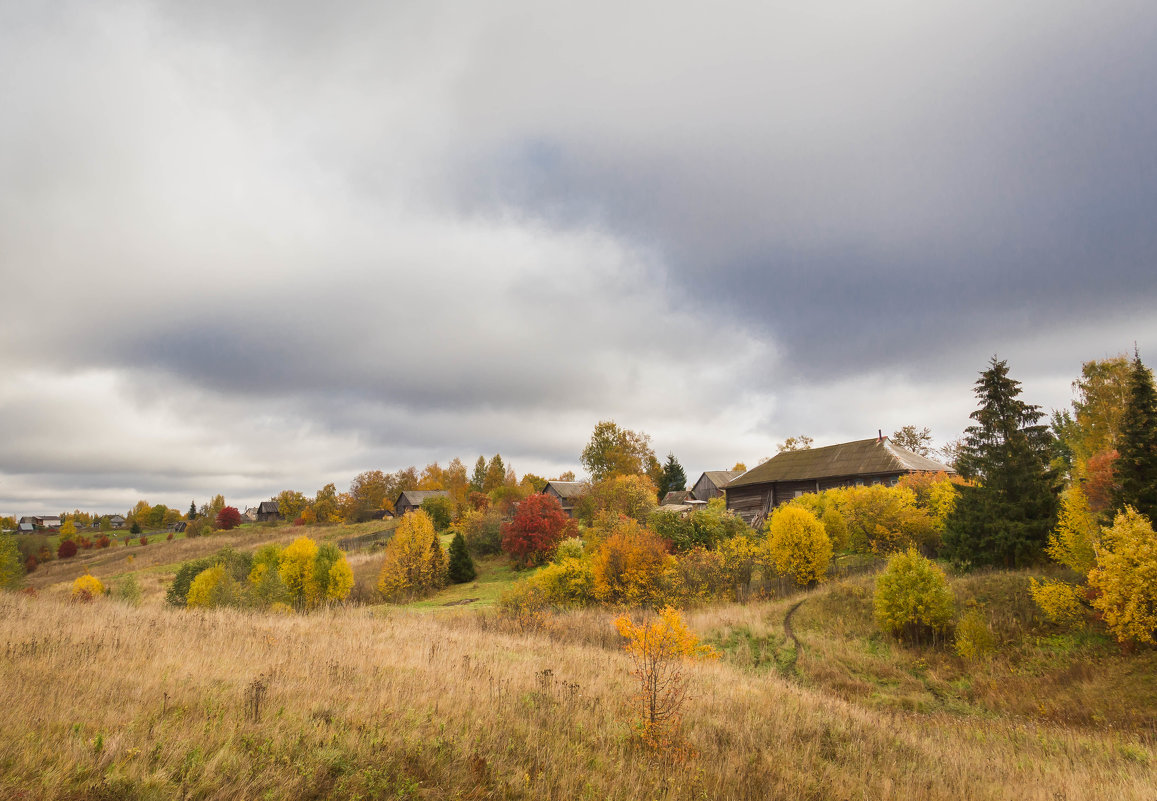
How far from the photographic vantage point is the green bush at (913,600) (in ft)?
59.1

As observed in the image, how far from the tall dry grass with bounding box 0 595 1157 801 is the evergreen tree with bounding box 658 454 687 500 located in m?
72.8

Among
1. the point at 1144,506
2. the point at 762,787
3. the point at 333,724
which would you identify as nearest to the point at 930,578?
the point at 1144,506

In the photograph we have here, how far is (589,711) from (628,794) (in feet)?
8.86

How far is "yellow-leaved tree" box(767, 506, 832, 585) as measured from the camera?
26.7 metres

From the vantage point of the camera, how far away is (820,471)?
42.6m

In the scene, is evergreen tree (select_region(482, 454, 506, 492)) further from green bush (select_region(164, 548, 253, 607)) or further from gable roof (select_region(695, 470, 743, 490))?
green bush (select_region(164, 548, 253, 607))

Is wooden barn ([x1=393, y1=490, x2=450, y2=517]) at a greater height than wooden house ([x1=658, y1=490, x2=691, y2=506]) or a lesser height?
greater

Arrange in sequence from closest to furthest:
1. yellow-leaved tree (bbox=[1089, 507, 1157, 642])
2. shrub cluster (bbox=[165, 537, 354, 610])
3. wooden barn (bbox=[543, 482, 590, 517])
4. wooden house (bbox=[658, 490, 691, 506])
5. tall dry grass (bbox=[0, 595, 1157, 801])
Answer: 1. tall dry grass (bbox=[0, 595, 1157, 801])
2. yellow-leaved tree (bbox=[1089, 507, 1157, 642])
3. shrub cluster (bbox=[165, 537, 354, 610])
4. wooden barn (bbox=[543, 482, 590, 517])
5. wooden house (bbox=[658, 490, 691, 506])

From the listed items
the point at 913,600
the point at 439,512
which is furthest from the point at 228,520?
the point at 913,600

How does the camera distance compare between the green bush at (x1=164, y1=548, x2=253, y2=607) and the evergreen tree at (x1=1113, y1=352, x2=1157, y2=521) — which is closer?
the evergreen tree at (x1=1113, y1=352, x2=1157, y2=521)

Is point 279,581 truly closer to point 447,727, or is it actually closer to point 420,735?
point 447,727

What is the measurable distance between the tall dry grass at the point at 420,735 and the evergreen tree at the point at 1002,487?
463 inches

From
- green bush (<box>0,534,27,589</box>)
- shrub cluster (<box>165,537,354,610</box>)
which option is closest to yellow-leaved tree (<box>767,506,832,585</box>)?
shrub cluster (<box>165,537,354,610</box>)

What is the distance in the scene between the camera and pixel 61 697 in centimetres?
611
